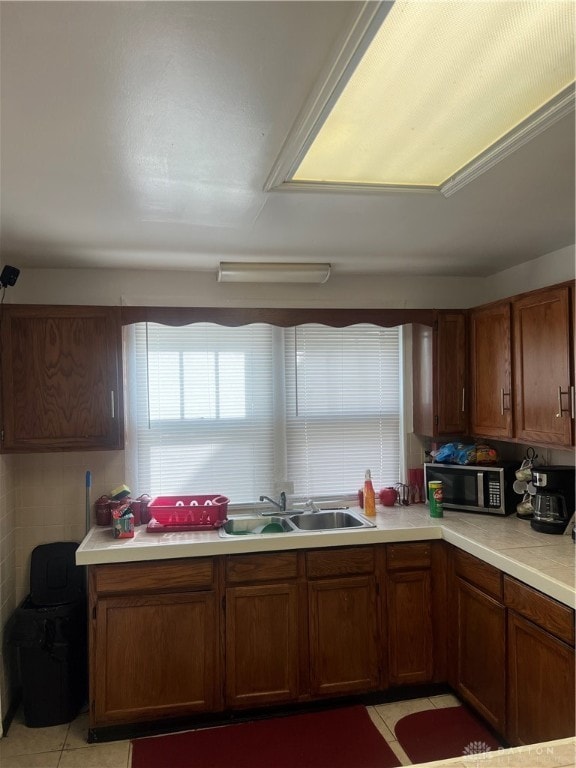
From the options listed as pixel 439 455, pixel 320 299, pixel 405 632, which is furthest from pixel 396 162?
pixel 405 632

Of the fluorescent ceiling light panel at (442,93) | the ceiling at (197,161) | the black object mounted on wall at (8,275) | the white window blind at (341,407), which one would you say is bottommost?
the white window blind at (341,407)

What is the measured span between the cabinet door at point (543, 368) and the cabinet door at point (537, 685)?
0.89 meters

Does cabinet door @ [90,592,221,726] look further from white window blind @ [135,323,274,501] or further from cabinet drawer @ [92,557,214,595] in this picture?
white window blind @ [135,323,274,501]

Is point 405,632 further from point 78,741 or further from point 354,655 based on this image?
point 78,741

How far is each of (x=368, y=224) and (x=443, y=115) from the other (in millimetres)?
908

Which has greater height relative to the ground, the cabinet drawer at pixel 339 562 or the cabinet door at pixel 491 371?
the cabinet door at pixel 491 371

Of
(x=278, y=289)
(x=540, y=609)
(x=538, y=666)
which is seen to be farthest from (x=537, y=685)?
(x=278, y=289)

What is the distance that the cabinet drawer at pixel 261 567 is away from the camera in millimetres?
2807

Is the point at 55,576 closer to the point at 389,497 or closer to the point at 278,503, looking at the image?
the point at 278,503

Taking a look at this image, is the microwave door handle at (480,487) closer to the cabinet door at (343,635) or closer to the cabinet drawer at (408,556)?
the cabinet drawer at (408,556)

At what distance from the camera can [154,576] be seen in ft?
8.95

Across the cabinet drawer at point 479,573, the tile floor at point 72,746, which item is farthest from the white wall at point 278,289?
the tile floor at point 72,746

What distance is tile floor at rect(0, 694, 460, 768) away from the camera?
250cm

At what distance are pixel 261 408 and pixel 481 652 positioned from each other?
1.84 m
